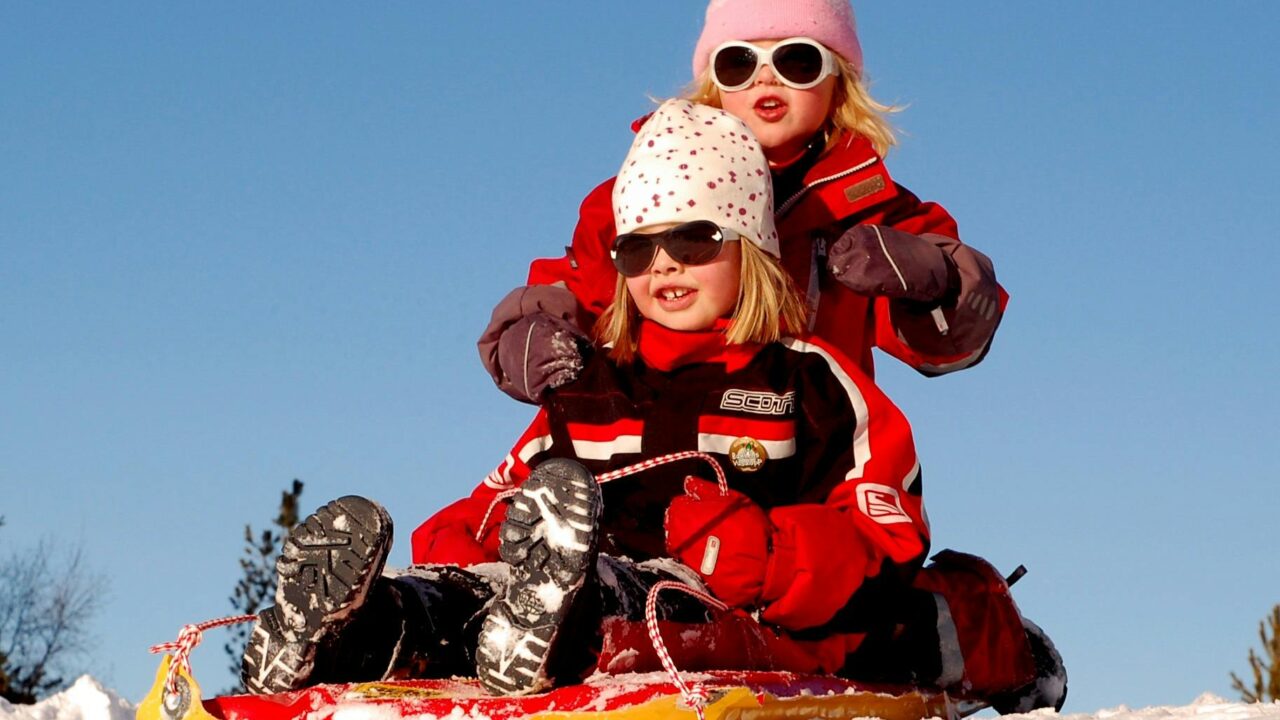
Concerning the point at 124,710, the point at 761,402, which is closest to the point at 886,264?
the point at 761,402

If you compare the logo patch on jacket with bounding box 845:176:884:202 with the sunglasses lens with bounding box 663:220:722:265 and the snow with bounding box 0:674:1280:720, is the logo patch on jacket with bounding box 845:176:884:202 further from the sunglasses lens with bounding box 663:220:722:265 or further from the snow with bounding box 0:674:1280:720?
the snow with bounding box 0:674:1280:720

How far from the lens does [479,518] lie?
14.5ft

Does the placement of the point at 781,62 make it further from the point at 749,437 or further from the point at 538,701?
the point at 538,701

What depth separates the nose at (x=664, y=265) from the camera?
4262mm

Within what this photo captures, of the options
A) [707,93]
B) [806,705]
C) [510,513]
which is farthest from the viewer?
[707,93]

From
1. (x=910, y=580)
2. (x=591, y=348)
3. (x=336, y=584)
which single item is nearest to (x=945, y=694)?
(x=910, y=580)

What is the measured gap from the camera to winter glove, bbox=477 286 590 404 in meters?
4.48

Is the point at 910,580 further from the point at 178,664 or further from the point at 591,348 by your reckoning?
the point at 178,664

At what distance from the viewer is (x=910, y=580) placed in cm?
402

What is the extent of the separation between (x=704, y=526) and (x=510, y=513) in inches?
21.7

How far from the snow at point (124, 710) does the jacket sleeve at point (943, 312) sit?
3.31 ft

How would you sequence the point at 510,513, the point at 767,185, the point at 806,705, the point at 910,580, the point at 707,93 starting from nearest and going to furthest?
the point at 510,513 < the point at 806,705 < the point at 910,580 < the point at 767,185 < the point at 707,93

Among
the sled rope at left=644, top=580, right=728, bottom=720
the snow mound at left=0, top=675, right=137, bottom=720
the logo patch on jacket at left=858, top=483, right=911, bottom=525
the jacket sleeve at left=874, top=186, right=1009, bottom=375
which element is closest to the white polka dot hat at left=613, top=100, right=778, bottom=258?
the jacket sleeve at left=874, top=186, right=1009, bottom=375

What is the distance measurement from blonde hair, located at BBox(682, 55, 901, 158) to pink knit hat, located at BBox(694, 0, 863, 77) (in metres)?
0.06
